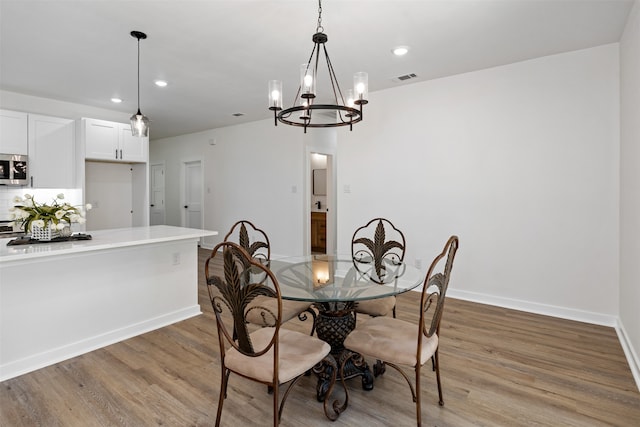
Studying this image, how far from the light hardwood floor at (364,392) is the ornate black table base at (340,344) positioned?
84 mm

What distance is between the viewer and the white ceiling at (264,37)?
2459 mm

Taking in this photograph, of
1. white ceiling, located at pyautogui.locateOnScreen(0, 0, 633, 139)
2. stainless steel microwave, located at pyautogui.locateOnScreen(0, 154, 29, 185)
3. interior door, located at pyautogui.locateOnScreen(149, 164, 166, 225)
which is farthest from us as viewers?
interior door, located at pyautogui.locateOnScreen(149, 164, 166, 225)

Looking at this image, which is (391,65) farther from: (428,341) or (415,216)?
(428,341)

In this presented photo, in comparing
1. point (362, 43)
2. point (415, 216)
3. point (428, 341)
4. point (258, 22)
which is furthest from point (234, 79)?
point (428, 341)

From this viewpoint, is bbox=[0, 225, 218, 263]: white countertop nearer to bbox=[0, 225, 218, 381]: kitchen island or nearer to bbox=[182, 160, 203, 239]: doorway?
bbox=[0, 225, 218, 381]: kitchen island

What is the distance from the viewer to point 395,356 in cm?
173

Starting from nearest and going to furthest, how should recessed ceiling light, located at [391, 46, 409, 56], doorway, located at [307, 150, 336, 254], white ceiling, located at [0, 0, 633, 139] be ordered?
white ceiling, located at [0, 0, 633, 139] → recessed ceiling light, located at [391, 46, 409, 56] → doorway, located at [307, 150, 336, 254]

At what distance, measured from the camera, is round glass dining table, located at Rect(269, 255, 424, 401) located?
1.83 metres

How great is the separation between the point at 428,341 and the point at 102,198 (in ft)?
18.0

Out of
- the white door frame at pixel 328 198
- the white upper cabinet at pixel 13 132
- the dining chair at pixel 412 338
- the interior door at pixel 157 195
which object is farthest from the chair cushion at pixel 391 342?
the interior door at pixel 157 195

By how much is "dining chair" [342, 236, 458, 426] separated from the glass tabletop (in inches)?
8.5

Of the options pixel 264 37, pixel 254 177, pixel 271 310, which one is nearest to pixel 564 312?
pixel 271 310

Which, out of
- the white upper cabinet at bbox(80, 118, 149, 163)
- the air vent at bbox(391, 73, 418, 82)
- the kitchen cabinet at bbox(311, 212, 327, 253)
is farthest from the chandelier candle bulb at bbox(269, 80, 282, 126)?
the kitchen cabinet at bbox(311, 212, 327, 253)

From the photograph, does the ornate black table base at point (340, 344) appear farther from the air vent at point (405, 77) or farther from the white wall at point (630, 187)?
the air vent at point (405, 77)
